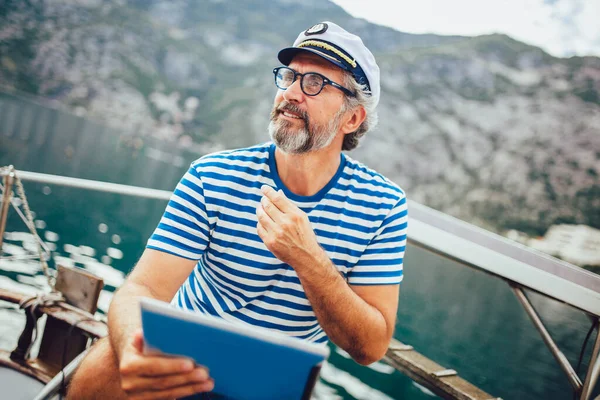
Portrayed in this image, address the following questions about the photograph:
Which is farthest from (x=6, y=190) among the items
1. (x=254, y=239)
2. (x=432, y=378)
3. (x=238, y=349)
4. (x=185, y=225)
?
(x=432, y=378)

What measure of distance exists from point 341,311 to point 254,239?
487 millimetres

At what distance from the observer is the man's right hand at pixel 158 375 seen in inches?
37.6

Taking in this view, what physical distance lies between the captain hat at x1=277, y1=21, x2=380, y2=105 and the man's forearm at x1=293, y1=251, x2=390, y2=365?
0.94 meters

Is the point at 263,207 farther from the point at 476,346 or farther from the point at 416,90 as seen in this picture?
the point at 416,90

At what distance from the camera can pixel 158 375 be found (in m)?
0.97

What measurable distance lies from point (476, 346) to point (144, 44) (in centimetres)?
15494

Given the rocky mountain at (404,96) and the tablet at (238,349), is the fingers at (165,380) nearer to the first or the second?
the tablet at (238,349)

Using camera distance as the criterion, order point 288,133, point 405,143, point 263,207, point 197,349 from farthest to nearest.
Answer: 1. point 405,143
2. point 288,133
3. point 263,207
4. point 197,349

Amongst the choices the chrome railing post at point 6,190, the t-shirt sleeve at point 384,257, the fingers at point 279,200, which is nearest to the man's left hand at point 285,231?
the fingers at point 279,200

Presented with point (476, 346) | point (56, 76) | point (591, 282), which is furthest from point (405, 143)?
point (591, 282)

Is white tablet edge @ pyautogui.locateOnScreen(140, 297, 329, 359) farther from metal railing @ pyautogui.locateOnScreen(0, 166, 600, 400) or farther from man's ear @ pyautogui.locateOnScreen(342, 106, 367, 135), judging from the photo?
metal railing @ pyautogui.locateOnScreen(0, 166, 600, 400)

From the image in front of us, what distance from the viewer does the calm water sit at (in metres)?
10.8

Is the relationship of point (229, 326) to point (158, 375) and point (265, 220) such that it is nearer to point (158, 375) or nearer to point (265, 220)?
point (158, 375)

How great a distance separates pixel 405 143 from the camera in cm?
11781
